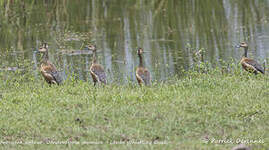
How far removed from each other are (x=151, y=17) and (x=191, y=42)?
5.20m

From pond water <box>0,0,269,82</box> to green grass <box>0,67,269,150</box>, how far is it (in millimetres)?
3759

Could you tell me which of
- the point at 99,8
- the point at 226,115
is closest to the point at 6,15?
the point at 99,8

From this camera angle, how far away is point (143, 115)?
861 centimetres

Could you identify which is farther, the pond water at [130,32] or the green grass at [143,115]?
A: the pond water at [130,32]

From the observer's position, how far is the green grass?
7718 millimetres

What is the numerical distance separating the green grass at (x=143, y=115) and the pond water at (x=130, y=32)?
3.76m

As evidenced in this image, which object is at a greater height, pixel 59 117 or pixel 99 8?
pixel 99 8

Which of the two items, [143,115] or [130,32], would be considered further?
[130,32]

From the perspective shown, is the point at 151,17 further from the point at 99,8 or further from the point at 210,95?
the point at 210,95

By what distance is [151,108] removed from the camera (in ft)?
29.4

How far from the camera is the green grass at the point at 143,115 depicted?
7718 mm

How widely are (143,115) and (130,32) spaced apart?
1188cm

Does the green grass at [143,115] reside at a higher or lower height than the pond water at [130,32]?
lower

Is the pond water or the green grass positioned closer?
the green grass
